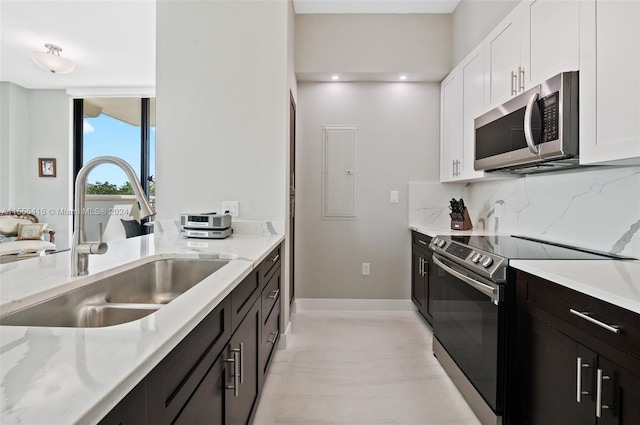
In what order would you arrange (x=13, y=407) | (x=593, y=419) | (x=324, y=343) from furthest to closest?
(x=324, y=343) → (x=593, y=419) → (x=13, y=407)

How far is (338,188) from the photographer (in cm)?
363

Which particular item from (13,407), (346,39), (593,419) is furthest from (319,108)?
(13,407)

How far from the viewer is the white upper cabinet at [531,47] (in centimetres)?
160

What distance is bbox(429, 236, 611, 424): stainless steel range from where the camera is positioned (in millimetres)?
1559

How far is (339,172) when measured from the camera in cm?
363

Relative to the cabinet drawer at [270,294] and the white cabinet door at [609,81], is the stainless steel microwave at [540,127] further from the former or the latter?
the cabinet drawer at [270,294]

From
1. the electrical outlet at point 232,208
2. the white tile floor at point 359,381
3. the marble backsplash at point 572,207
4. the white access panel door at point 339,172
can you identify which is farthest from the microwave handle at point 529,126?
the white access panel door at point 339,172

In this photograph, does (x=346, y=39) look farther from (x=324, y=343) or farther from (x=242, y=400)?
(x=242, y=400)

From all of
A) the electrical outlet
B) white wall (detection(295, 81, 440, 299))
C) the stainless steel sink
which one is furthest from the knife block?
the stainless steel sink

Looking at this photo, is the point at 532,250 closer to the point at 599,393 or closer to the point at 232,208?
the point at 599,393

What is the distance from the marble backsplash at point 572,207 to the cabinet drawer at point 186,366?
1823 mm

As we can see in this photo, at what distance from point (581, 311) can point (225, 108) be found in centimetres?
241

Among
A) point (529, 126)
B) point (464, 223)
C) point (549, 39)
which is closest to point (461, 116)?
point (464, 223)

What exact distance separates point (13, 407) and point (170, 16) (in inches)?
112
